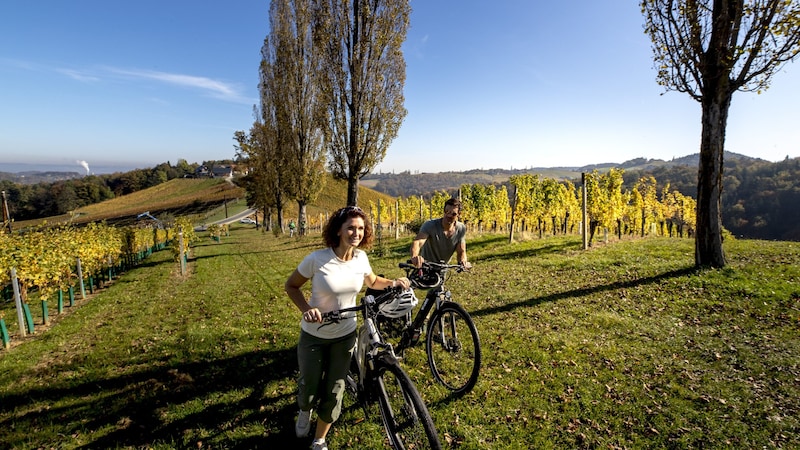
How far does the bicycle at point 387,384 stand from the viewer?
2.90 meters

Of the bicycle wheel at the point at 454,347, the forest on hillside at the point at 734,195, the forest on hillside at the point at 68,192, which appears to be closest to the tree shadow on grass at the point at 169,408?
the bicycle wheel at the point at 454,347

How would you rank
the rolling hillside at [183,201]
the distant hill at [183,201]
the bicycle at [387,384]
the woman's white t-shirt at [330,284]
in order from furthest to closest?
the rolling hillside at [183,201], the distant hill at [183,201], the woman's white t-shirt at [330,284], the bicycle at [387,384]

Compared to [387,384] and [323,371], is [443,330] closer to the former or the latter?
[387,384]

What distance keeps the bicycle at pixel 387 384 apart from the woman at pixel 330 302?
164 millimetres

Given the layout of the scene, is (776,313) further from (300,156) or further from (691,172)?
(691,172)

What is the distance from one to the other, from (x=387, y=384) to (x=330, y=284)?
3.78 feet

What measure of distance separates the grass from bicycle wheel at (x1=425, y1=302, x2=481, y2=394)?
0.73 feet

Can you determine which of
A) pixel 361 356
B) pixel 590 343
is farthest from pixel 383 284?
pixel 590 343

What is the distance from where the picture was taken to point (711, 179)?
862cm

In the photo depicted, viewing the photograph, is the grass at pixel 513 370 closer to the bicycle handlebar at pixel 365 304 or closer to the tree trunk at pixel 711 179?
the tree trunk at pixel 711 179

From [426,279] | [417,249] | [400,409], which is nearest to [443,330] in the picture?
[426,279]

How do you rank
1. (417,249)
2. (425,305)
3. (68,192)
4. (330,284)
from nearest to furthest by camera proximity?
(330,284) → (425,305) → (417,249) → (68,192)

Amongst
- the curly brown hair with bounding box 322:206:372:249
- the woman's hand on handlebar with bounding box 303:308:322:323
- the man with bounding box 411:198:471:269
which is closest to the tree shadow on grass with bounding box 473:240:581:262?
the man with bounding box 411:198:471:269

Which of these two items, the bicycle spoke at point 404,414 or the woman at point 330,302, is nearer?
the bicycle spoke at point 404,414
